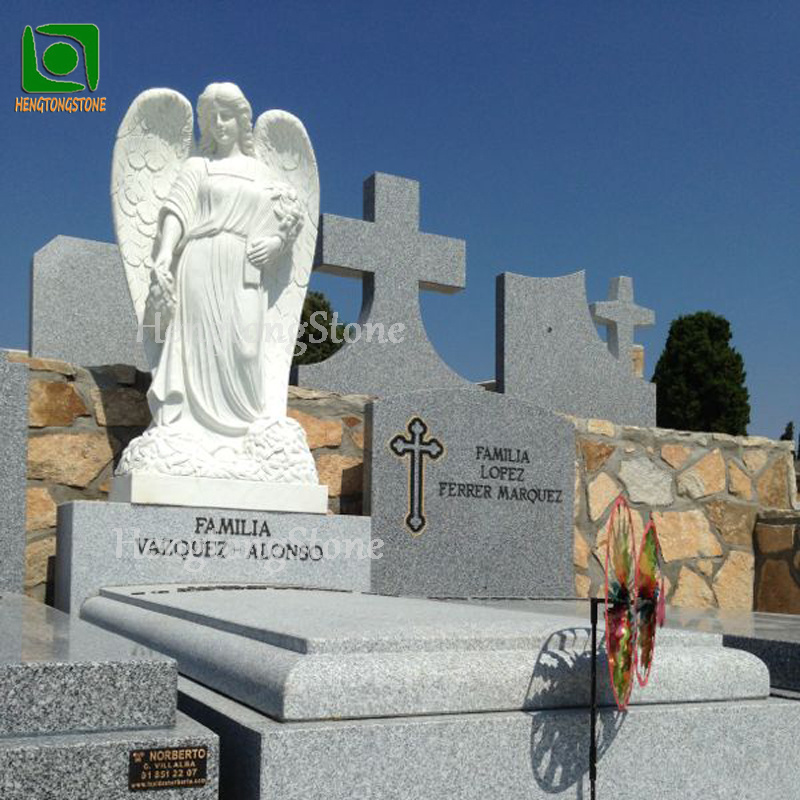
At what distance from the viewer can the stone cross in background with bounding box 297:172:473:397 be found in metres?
6.59

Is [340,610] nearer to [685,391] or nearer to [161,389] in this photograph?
[161,389]

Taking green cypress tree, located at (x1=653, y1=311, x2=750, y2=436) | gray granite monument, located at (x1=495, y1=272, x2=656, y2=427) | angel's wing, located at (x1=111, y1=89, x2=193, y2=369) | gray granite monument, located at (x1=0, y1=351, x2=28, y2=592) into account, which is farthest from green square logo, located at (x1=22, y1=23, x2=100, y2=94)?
green cypress tree, located at (x1=653, y1=311, x2=750, y2=436)

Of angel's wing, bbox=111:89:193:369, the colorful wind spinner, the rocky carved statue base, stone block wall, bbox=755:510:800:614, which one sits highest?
angel's wing, bbox=111:89:193:369

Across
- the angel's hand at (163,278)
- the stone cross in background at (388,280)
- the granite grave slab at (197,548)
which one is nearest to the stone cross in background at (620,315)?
the stone cross in background at (388,280)

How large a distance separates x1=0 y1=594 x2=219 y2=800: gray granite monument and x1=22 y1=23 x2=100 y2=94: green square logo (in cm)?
434

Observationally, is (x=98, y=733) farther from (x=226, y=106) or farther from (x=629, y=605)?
(x=226, y=106)

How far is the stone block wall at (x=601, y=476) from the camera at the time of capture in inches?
217

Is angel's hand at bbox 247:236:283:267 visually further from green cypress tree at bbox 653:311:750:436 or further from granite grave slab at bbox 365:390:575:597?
green cypress tree at bbox 653:311:750:436

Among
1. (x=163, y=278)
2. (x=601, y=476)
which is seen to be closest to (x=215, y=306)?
(x=163, y=278)

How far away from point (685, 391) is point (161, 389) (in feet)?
41.7

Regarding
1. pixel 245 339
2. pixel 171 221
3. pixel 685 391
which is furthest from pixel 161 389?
pixel 685 391

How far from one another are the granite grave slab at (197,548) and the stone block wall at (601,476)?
61 centimetres

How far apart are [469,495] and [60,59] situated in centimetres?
347

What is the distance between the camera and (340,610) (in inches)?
127
